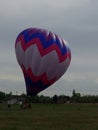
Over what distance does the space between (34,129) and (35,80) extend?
790 inches

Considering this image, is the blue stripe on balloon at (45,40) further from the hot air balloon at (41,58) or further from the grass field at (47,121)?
the grass field at (47,121)

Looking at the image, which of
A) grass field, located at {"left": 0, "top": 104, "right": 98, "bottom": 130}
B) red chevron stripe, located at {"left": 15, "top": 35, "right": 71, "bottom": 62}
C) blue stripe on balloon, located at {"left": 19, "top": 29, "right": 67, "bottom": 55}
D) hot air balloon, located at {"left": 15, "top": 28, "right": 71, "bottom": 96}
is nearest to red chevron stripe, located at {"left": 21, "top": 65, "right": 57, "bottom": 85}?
hot air balloon, located at {"left": 15, "top": 28, "right": 71, "bottom": 96}

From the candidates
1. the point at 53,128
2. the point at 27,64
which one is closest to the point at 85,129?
the point at 53,128

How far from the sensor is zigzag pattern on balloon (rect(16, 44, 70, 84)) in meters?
46.6

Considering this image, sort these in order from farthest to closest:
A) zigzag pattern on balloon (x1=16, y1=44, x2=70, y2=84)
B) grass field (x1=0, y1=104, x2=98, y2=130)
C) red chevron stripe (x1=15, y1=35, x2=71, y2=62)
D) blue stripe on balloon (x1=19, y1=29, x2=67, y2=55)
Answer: blue stripe on balloon (x1=19, y1=29, x2=67, y2=55) < red chevron stripe (x1=15, y1=35, x2=71, y2=62) < zigzag pattern on balloon (x1=16, y1=44, x2=70, y2=84) < grass field (x1=0, y1=104, x2=98, y2=130)

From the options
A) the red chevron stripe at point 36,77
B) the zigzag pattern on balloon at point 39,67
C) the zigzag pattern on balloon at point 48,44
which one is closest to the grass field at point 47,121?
the red chevron stripe at point 36,77

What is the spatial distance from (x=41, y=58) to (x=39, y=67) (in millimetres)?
802

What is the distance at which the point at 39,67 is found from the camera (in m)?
46.7

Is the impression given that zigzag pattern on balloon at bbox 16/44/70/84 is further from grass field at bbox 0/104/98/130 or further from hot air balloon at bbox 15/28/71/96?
grass field at bbox 0/104/98/130

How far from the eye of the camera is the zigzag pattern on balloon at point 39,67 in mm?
46594

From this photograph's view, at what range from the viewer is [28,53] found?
4681 cm

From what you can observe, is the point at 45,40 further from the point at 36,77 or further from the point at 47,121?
the point at 47,121

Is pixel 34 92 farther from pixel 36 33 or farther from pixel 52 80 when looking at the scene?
pixel 36 33

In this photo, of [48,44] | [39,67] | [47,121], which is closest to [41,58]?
[39,67]
